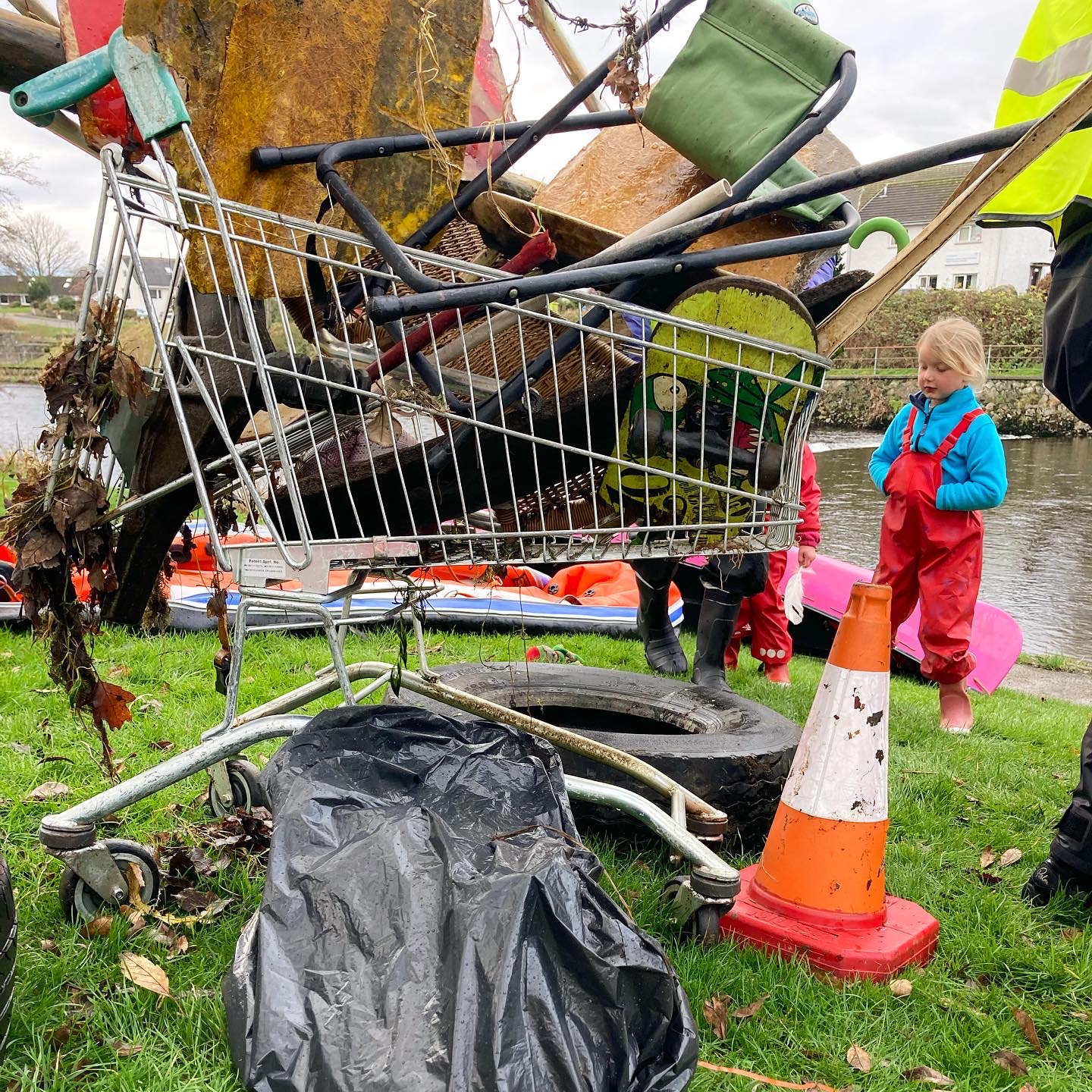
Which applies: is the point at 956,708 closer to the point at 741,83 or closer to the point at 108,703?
the point at 741,83

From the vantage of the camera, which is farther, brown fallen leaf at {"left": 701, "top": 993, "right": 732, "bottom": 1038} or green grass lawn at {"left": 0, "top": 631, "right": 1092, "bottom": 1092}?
brown fallen leaf at {"left": 701, "top": 993, "right": 732, "bottom": 1038}

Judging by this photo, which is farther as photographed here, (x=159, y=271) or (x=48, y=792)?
(x=159, y=271)

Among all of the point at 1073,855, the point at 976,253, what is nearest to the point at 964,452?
the point at 1073,855

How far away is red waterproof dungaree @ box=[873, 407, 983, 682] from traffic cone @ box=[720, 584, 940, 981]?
7.33 feet

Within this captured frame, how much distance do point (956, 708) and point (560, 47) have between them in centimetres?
344

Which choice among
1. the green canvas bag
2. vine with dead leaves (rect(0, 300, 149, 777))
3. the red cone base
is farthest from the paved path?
vine with dead leaves (rect(0, 300, 149, 777))

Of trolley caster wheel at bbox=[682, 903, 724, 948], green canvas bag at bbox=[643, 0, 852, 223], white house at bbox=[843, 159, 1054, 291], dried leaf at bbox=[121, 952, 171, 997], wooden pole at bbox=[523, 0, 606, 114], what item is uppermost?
Answer: white house at bbox=[843, 159, 1054, 291]

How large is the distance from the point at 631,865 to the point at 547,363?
4.61ft

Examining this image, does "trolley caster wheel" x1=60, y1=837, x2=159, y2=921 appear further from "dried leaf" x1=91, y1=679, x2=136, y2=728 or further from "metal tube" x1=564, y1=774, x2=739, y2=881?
"metal tube" x1=564, y1=774, x2=739, y2=881

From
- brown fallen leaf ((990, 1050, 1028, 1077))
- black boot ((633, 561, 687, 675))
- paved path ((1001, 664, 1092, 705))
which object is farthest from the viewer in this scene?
paved path ((1001, 664, 1092, 705))

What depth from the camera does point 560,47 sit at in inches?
120

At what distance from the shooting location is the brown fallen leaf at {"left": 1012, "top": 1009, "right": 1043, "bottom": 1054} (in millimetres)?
1986

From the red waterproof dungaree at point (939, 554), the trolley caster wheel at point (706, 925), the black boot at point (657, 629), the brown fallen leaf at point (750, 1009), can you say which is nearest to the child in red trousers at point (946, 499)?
the red waterproof dungaree at point (939, 554)

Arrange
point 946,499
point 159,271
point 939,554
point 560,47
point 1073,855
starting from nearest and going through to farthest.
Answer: point 1073,855 < point 560,47 < point 159,271 < point 946,499 < point 939,554
